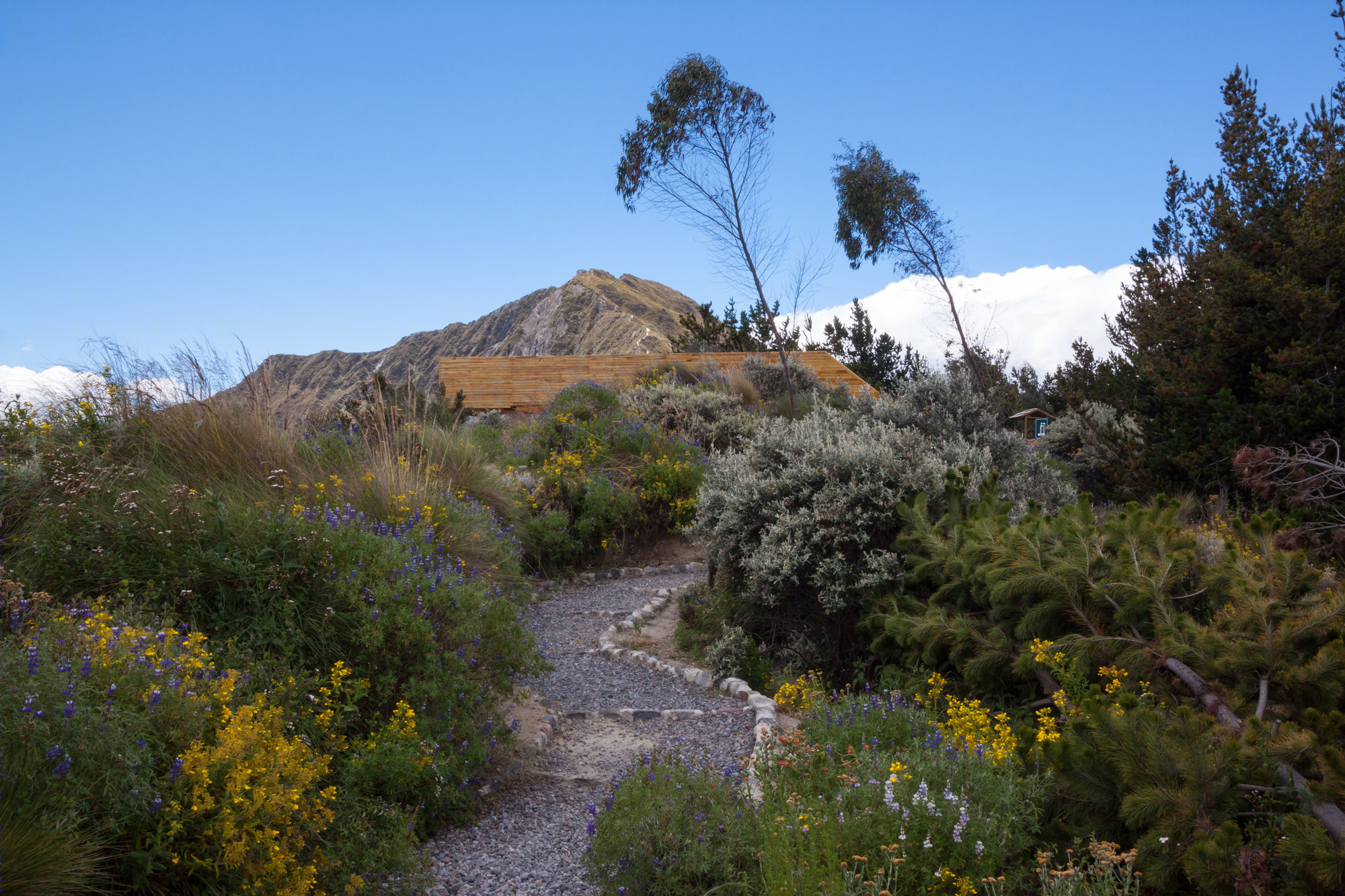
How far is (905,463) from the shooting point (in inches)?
229

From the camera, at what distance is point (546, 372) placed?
21.7 meters

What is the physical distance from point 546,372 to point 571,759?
17975 millimetres

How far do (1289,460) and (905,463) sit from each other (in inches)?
139

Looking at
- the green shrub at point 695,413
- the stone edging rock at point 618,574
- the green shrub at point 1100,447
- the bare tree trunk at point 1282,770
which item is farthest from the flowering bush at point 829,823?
the green shrub at point 695,413

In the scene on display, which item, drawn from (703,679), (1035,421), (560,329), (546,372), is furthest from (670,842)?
(560,329)

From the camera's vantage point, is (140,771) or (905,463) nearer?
(140,771)

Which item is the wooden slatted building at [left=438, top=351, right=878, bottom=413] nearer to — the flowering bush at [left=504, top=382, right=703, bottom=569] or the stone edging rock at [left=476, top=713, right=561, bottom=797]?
the flowering bush at [left=504, top=382, right=703, bottom=569]

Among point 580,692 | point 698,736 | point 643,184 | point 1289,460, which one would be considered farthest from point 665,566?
point 643,184

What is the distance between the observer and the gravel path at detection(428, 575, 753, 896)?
3184mm

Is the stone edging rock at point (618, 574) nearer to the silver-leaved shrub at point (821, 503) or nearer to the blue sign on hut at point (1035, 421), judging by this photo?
the silver-leaved shrub at point (821, 503)

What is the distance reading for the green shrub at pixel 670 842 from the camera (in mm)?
2746

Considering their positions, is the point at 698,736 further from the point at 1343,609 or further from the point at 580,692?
A: the point at 1343,609

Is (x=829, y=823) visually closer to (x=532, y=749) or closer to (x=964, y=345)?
(x=532, y=749)

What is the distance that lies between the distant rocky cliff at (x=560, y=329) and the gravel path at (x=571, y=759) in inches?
1497
